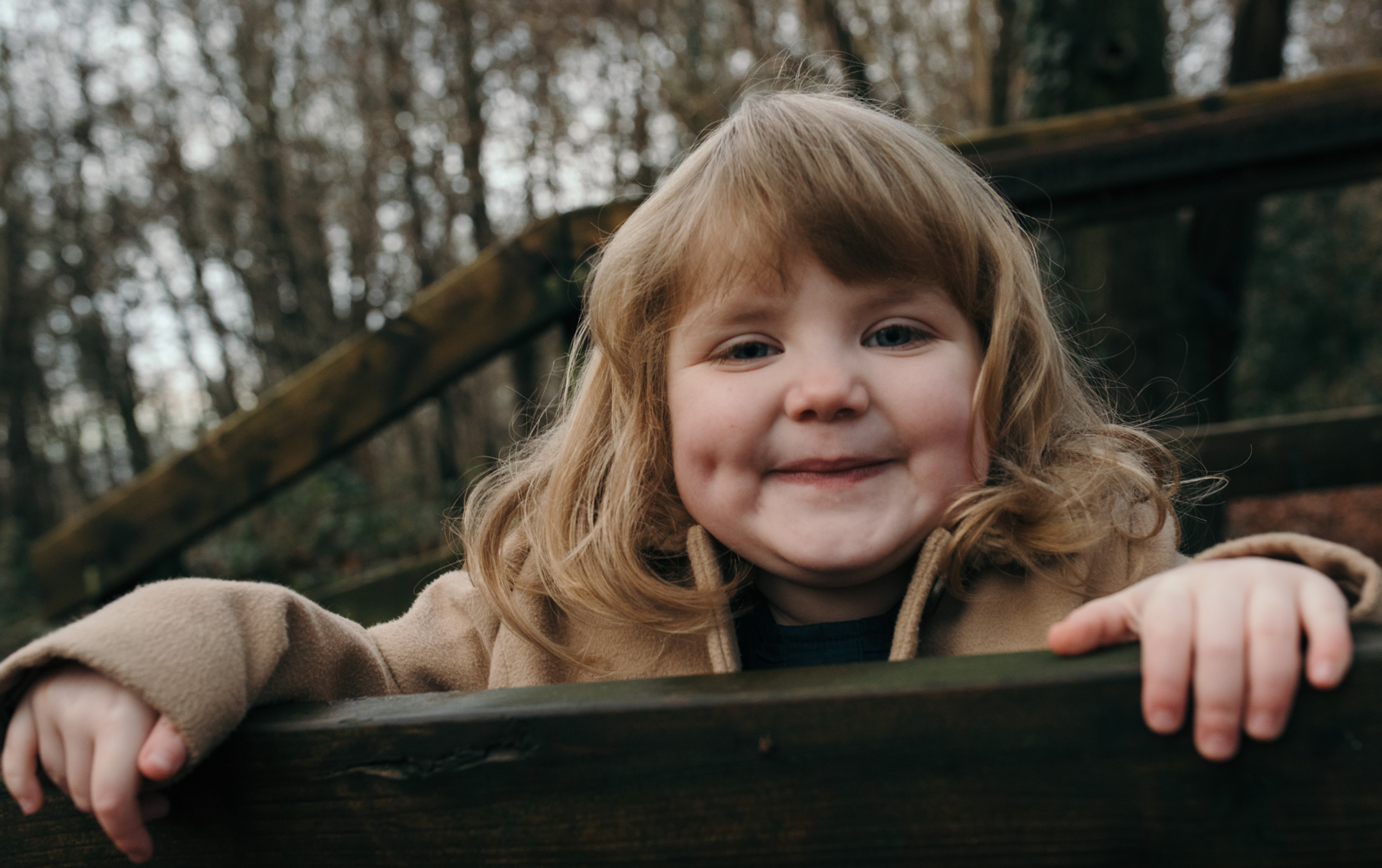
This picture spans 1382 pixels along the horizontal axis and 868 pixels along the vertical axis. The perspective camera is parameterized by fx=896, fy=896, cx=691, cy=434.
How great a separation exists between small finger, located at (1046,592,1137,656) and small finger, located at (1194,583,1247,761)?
5 centimetres

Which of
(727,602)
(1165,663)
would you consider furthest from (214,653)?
(1165,663)

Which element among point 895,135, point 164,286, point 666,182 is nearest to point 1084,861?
point 895,135

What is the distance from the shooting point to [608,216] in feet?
6.31

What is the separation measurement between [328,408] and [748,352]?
3.80 feet

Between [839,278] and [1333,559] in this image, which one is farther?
[839,278]

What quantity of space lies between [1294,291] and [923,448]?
12607 mm

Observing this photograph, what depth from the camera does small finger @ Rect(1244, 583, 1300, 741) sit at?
0.60 metres

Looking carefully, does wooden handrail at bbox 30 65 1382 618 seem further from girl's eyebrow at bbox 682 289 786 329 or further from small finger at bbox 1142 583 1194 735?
small finger at bbox 1142 583 1194 735

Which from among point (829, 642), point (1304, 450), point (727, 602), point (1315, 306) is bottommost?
point (1315, 306)

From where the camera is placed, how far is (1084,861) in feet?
2.02

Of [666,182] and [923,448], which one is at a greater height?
[666,182]

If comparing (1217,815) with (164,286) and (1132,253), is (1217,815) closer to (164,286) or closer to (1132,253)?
(1132,253)

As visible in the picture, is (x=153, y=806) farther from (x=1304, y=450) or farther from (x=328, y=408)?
(x=1304, y=450)

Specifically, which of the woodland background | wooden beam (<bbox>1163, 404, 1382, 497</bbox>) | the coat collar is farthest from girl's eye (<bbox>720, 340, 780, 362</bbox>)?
the woodland background
